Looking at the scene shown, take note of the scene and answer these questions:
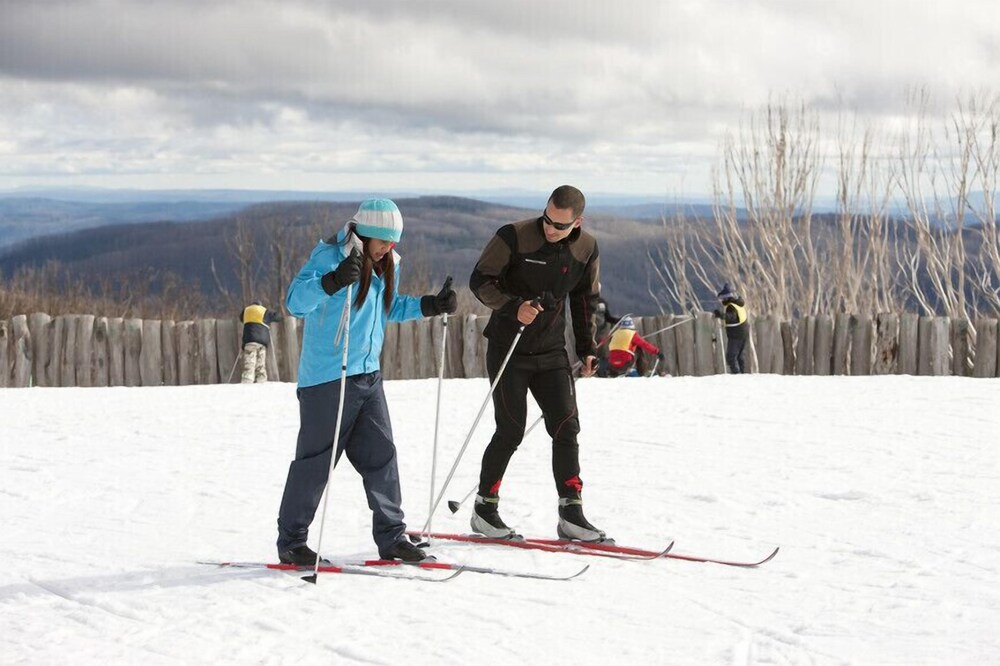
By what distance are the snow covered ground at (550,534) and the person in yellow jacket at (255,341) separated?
3318 millimetres

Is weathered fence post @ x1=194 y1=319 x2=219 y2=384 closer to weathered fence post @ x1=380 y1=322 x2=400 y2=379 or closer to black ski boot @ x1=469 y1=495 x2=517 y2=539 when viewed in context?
weathered fence post @ x1=380 y1=322 x2=400 y2=379

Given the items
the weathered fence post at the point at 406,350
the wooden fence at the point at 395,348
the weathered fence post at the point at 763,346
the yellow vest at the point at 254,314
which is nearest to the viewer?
the yellow vest at the point at 254,314

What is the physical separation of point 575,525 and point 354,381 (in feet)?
4.27

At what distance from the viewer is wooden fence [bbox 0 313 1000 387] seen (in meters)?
15.1

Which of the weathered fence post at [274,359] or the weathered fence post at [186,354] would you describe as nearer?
the weathered fence post at [274,359]

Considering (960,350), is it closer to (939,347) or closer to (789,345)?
(939,347)

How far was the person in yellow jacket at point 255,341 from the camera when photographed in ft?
46.8

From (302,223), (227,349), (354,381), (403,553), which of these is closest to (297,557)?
(403,553)

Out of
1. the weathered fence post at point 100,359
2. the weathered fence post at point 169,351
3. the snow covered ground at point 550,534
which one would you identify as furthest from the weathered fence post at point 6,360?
the snow covered ground at point 550,534

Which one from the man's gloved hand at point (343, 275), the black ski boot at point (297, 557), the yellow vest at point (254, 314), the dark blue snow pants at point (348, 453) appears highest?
the man's gloved hand at point (343, 275)

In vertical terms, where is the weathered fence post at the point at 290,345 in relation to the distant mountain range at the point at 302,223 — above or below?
above

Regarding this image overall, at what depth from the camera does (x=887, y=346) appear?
15023mm

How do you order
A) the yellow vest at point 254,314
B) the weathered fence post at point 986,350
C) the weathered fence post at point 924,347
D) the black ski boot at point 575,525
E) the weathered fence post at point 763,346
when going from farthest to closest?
the weathered fence post at point 763,346, the weathered fence post at point 924,347, the weathered fence post at point 986,350, the yellow vest at point 254,314, the black ski boot at point 575,525

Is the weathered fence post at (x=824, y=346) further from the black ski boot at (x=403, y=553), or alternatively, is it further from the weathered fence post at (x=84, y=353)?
the black ski boot at (x=403, y=553)
